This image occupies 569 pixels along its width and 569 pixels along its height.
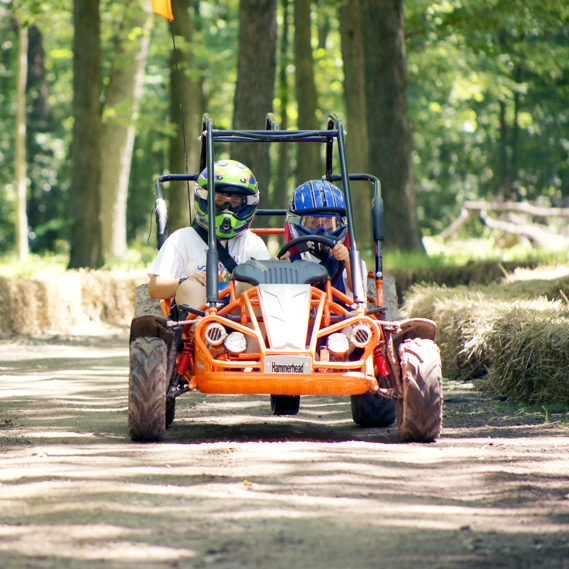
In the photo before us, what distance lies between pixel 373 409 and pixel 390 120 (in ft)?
34.4

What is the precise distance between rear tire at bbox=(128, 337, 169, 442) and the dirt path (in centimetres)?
19

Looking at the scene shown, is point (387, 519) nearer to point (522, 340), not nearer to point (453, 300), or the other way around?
point (522, 340)

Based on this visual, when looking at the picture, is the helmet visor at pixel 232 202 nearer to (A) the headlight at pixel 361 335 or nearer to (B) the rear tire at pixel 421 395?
(A) the headlight at pixel 361 335

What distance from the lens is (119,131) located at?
1127 inches

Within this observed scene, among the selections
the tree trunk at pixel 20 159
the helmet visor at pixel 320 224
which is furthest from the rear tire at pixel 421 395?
the tree trunk at pixel 20 159

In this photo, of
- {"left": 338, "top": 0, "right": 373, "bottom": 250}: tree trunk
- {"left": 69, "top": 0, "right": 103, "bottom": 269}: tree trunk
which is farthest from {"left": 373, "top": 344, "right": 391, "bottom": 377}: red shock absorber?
{"left": 338, "top": 0, "right": 373, "bottom": 250}: tree trunk

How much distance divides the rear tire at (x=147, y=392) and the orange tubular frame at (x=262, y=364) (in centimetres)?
24

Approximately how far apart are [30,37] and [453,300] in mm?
29862

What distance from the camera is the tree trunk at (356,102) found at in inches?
851

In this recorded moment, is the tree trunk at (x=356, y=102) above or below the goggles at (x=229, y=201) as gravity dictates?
above

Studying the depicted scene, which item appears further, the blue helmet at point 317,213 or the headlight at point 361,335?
the blue helmet at point 317,213

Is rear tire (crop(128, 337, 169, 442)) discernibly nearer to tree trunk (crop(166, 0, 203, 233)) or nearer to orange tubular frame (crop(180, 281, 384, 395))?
orange tubular frame (crop(180, 281, 384, 395))

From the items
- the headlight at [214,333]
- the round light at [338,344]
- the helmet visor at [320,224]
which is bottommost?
the round light at [338,344]

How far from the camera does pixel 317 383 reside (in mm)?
6559
